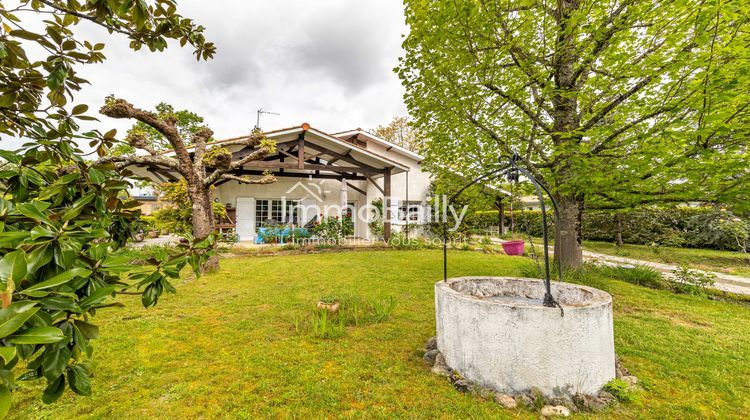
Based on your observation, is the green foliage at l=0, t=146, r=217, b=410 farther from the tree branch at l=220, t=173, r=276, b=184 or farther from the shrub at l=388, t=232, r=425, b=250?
the shrub at l=388, t=232, r=425, b=250

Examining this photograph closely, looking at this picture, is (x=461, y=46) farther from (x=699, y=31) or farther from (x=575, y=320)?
(x=575, y=320)

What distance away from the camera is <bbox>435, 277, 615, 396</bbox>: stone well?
2527mm

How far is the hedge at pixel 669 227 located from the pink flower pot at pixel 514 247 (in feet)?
2.36

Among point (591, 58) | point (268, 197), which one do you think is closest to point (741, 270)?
point (591, 58)

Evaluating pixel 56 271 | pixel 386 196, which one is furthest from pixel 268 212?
pixel 56 271

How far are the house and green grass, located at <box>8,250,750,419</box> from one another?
6.71 meters

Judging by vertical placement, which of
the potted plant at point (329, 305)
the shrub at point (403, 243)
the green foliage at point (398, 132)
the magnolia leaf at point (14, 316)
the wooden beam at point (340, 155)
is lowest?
the potted plant at point (329, 305)

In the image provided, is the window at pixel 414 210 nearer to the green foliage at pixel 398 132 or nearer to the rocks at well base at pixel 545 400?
the green foliage at pixel 398 132

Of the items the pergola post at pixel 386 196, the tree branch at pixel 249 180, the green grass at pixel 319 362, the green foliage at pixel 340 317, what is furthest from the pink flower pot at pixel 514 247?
the tree branch at pixel 249 180

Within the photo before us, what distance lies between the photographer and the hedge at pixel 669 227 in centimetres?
1133

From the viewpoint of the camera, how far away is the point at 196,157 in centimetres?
737

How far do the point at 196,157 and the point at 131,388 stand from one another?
604 centimetres

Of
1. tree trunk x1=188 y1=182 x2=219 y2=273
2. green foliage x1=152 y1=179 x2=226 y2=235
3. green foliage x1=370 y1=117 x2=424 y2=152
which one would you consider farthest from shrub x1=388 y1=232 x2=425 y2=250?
green foliage x1=370 y1=117 x2=424 y2=152

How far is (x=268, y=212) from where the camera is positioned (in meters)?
13.4
